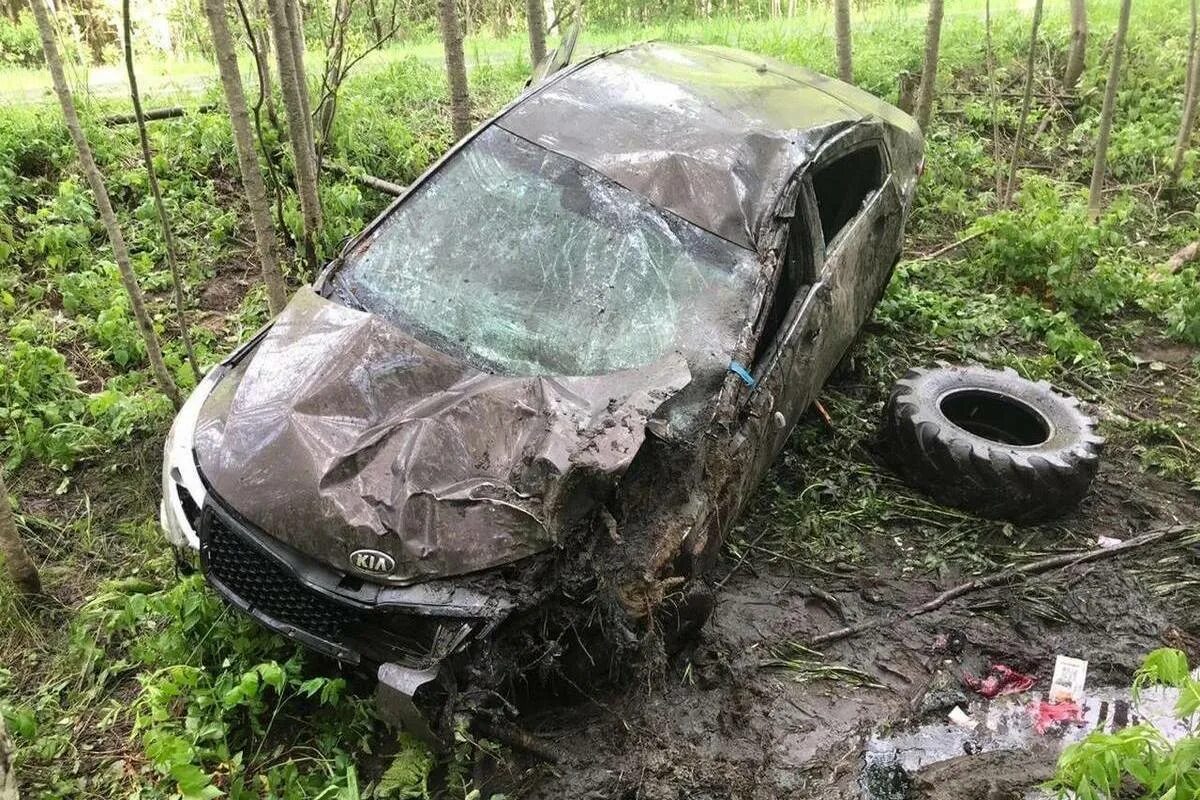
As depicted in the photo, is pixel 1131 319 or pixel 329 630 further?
pixel 1131 319

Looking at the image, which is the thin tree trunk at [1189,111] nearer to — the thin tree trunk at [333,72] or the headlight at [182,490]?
the thin tree trunk at [333,72]

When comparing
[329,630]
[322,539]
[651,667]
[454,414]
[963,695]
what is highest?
[454,414]

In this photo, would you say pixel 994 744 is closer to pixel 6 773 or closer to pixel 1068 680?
pixel 1068 680

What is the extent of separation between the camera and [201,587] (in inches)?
128

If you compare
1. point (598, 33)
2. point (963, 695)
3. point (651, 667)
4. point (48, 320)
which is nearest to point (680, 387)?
point (651, 667)

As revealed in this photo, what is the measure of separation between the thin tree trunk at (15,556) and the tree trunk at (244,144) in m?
1.81

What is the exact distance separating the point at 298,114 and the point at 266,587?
3638mm

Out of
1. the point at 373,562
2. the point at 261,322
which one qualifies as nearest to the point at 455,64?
the point at 261,322

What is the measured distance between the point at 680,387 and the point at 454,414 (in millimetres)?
795

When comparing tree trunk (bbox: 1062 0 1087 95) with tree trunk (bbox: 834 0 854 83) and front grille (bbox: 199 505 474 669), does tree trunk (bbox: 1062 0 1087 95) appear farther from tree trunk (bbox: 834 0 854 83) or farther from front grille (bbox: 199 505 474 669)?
front grille (bbox: 199 505 474 669)

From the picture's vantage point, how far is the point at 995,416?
15.3 ft

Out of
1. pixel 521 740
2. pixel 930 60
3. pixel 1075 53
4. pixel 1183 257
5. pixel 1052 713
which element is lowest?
pixel 1052 713

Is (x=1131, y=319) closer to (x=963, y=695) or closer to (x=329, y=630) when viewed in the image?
(x=963, y=695)

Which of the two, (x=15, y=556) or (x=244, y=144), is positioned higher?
(x=244, y=144)
